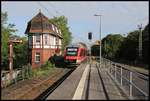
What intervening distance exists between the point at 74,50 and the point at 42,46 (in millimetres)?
6636

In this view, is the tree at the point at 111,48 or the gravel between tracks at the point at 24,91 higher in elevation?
the tree at the point at 111,48

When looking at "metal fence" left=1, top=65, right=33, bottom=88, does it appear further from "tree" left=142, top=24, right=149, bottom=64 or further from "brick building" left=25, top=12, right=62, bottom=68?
"tree" left=142, top=24, right=149, bottom=64

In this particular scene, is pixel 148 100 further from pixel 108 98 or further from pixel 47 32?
pixel 47 32

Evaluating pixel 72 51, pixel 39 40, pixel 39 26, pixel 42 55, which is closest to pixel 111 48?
pixel 72 51

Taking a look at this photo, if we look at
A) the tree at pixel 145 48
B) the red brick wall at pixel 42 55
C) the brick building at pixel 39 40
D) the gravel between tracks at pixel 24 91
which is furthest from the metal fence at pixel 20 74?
the tree at pixel 145 48

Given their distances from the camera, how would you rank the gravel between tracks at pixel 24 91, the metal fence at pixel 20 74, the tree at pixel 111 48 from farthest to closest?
the tree at pixel 111 48 < the metal fence at pixel 20 74 < the gravel between tracks at pixel 24 91

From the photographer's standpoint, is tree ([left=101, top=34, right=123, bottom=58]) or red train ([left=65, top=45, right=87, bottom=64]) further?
tree ([left=101, top=34, right=123, bottom=58])

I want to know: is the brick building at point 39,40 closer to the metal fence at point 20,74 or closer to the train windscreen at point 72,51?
the train windscreen at point 72,51

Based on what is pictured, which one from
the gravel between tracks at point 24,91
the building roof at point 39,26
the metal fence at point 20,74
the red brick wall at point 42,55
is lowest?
the gravel between tracks at point 24,91

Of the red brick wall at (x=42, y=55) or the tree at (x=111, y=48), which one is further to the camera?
the tree at (x=111, y=48)

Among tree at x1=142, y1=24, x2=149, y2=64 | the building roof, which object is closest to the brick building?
the building roof

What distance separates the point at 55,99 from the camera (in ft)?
19.7

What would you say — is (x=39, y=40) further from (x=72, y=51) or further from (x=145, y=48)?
(x=145, y=48)

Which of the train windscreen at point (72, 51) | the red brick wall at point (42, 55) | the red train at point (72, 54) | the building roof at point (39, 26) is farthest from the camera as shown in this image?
the building roof at point (39, 26)
